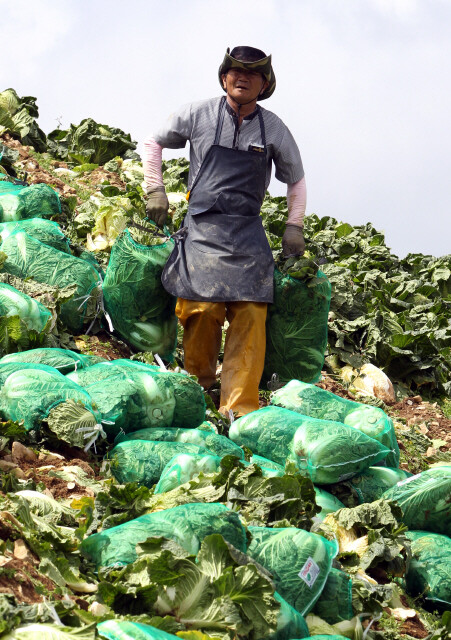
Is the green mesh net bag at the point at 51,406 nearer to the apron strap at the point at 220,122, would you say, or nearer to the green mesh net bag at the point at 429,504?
the green mesh net bag at the point at 429,504

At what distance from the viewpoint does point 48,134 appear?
12211 millimetres

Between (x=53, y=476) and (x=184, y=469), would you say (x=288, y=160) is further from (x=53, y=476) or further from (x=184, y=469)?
(x=53, y=476)

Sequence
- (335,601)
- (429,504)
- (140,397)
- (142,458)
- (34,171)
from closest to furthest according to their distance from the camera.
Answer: (335,601), (142,458), (429,504), (140,397), (34,171)

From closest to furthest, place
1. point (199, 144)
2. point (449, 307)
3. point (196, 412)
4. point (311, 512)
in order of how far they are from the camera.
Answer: point (311, 512) < point (196, 412) < point (199, 144) < point (449, 307)

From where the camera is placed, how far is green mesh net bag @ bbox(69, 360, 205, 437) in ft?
13.0

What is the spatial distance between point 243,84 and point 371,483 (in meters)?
2.78

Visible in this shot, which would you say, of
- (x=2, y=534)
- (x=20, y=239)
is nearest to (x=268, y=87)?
(x=20, y=239)

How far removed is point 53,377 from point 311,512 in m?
1.37

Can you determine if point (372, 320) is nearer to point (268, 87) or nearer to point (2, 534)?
point (268, 87)

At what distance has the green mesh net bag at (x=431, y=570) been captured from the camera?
358cm

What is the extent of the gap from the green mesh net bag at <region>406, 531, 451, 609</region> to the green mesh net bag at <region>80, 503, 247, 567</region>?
1.15 metres

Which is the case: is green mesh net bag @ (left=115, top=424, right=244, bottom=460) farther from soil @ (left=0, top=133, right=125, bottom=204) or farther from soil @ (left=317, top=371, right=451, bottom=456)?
soil @ (left=0, top=133, right=125, bottom=204)

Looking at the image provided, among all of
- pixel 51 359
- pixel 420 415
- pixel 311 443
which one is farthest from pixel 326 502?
pixel 420 415

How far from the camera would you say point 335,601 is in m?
3.04
